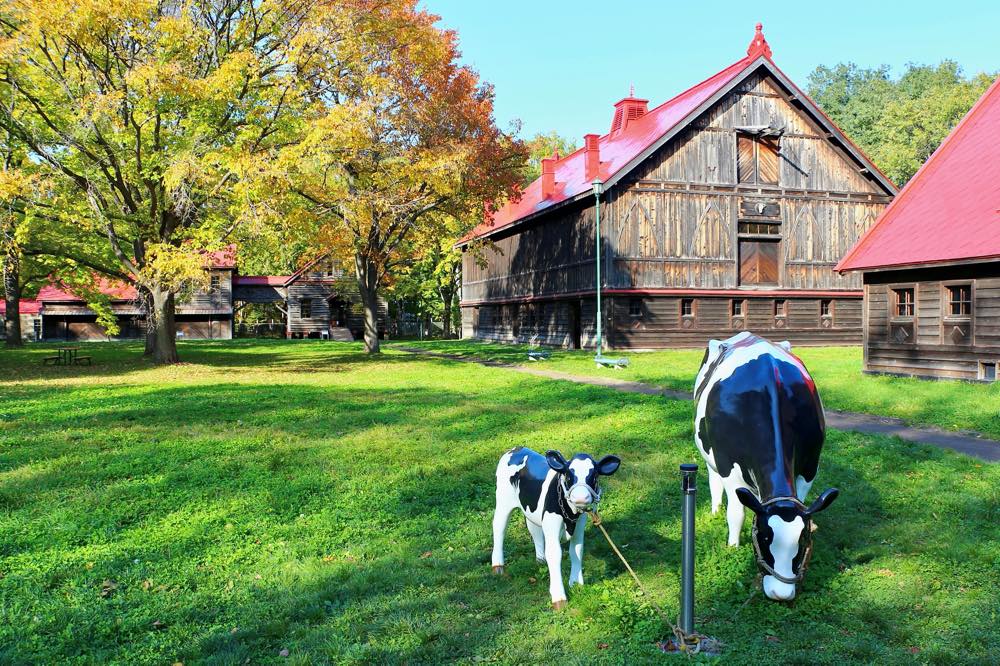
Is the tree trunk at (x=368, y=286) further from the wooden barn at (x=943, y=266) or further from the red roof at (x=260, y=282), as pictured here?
the red roof at (x=260, y=282)

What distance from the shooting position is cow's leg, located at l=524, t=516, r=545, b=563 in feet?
19.4

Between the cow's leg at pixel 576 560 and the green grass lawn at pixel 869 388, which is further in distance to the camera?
the green grass lawn at pixel 869 388

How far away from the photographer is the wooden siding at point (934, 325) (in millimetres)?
17688

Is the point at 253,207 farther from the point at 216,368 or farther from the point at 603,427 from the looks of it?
the point at 603,427

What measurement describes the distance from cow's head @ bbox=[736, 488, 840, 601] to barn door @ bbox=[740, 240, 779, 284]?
97.0 feet

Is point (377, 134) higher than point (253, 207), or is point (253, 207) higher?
point (377, 134)

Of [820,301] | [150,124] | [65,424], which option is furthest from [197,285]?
[820,301]

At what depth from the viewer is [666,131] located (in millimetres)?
30359

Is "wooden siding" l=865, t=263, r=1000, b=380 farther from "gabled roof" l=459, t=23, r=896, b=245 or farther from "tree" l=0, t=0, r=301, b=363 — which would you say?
"tree" l=0, t=0, r=301, b=363

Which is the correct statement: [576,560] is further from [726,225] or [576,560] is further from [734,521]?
[726,225]

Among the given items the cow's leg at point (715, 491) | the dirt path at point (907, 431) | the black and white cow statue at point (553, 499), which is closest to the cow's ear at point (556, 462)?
the black and white cow statue at point (553, 499)

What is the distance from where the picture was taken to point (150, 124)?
23.7m

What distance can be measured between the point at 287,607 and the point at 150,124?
75.2 feet

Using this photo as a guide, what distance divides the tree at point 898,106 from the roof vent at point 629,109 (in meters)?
26.3
